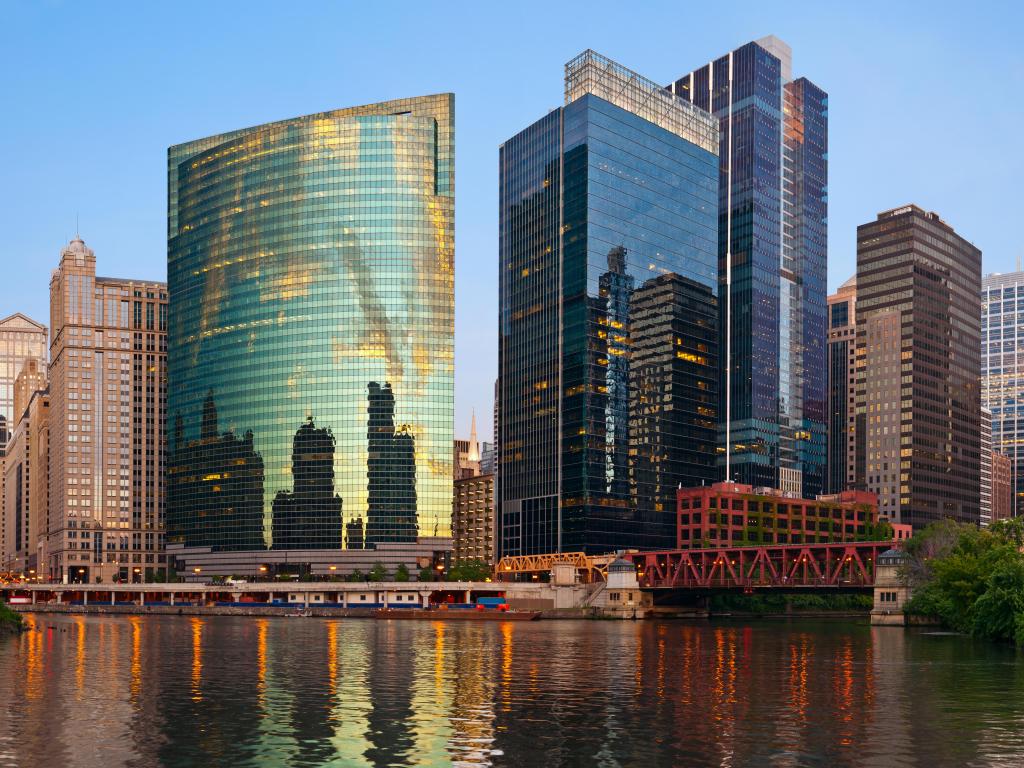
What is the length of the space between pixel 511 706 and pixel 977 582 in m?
95.5

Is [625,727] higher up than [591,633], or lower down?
higher up

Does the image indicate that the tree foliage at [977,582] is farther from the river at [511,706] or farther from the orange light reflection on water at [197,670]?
the orange light reflection on water at [197,670]

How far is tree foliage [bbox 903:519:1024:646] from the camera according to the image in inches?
5472

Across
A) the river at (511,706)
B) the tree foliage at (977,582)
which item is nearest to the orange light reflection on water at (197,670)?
the river at (511,706)

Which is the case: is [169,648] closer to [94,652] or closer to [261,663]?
[94,652]

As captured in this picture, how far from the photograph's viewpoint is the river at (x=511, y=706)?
207 ft

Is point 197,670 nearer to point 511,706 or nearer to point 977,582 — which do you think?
point 511,706

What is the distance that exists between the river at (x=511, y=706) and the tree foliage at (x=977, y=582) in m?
4.61

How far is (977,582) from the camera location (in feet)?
517

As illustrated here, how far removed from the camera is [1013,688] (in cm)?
9238

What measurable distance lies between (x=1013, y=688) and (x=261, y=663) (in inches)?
2642

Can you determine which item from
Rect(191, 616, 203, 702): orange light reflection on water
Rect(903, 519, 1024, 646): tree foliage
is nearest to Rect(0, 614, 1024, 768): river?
Rect(191, 616, 203, 702): orange light reflection on water

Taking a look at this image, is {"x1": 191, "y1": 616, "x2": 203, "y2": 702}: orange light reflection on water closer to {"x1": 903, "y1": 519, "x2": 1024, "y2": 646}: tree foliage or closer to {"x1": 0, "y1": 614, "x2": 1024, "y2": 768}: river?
{"x1": 0, "y1": 614, "x2": 1024, "y2": 768}: river

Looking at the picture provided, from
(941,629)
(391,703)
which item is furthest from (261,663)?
(941,629)
